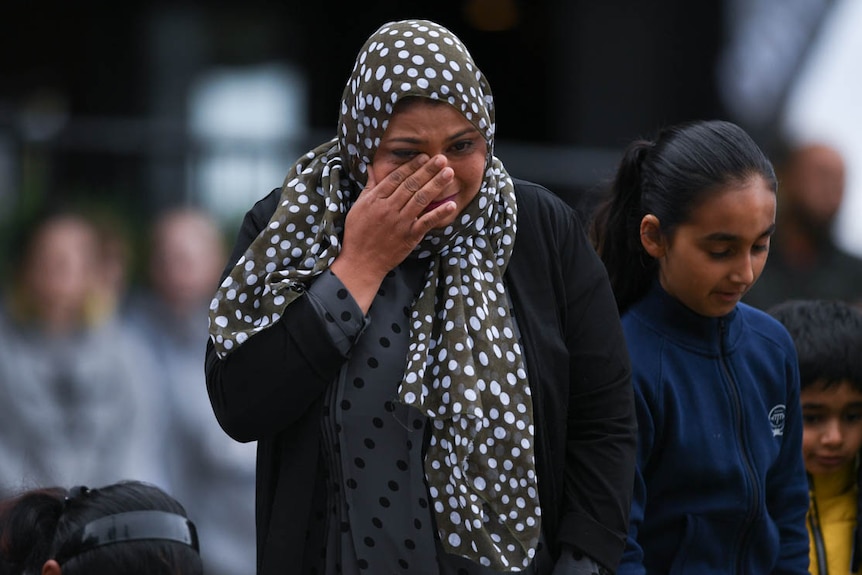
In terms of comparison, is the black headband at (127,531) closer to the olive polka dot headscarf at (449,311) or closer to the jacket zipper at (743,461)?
the olive polka dot headscarf at (449,311)

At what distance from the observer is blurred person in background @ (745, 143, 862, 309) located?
242 inches

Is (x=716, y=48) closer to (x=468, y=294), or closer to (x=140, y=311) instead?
(x=140, y=311)

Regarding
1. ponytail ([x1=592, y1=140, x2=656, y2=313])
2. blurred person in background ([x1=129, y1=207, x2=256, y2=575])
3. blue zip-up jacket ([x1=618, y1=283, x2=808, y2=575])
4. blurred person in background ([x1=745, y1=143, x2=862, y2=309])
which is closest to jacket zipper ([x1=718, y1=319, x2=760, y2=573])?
blue zip-up jacket ([x1=618, y1=283, x2=808, y2=575])

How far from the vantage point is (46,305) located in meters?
5.51

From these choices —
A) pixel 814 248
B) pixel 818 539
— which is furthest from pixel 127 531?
pixel 814 248

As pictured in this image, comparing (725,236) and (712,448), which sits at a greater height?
(725,236)

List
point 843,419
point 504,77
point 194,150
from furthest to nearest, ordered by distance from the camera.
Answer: point 504,77 < point 194,150 < point 843,419

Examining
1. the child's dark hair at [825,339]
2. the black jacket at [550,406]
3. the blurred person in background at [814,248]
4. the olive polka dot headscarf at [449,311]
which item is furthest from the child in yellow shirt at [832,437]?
the blurred person in background at [814,248]

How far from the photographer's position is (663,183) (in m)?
2.84

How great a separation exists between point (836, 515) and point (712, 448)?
2.44 ft

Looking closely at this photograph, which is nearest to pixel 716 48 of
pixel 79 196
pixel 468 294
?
pixel 79 196

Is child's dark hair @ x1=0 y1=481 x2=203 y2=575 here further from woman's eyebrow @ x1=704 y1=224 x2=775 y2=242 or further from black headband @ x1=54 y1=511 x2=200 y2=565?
woman's eyebrow @ x1=704 y1=224 x2=775 y2=242

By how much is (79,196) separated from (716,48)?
12.8 ft

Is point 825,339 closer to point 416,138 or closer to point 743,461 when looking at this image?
point 743,461
